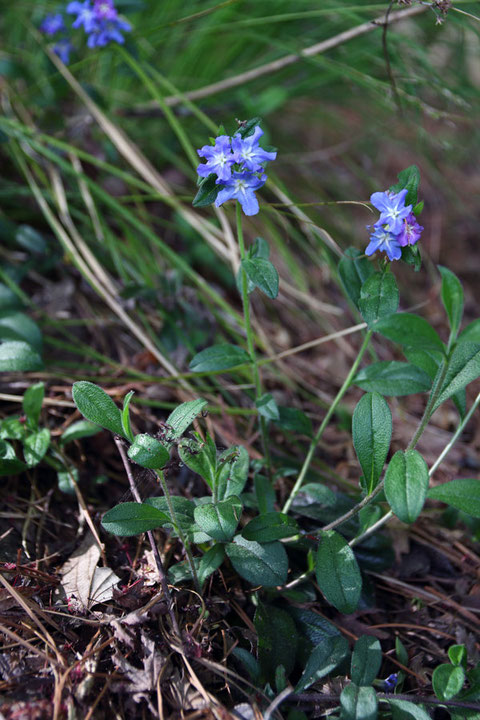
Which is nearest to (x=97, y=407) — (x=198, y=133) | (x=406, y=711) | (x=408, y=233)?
(x=408, y=233)

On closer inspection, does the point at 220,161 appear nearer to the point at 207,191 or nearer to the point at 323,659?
the point at 207,191

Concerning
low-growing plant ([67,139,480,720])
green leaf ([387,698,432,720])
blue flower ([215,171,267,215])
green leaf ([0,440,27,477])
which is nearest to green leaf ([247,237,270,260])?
low-growing plant ([67,139,480,720])

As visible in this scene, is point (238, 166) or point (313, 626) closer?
point (238, 166)

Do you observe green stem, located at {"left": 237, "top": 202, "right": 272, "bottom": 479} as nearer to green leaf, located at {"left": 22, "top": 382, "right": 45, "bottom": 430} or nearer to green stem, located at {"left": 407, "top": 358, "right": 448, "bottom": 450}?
green stem, located at {"left": 407, "top": 358, "right": 448, "bottom": 450}

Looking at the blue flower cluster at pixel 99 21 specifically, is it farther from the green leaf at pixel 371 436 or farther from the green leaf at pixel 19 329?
the green leaf at pixel 371 436

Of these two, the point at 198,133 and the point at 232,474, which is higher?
the point at 198,133

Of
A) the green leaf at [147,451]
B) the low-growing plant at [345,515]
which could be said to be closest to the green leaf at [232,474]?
the low-growing plant at [345,515]

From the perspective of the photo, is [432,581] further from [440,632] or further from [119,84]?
[119,84]
